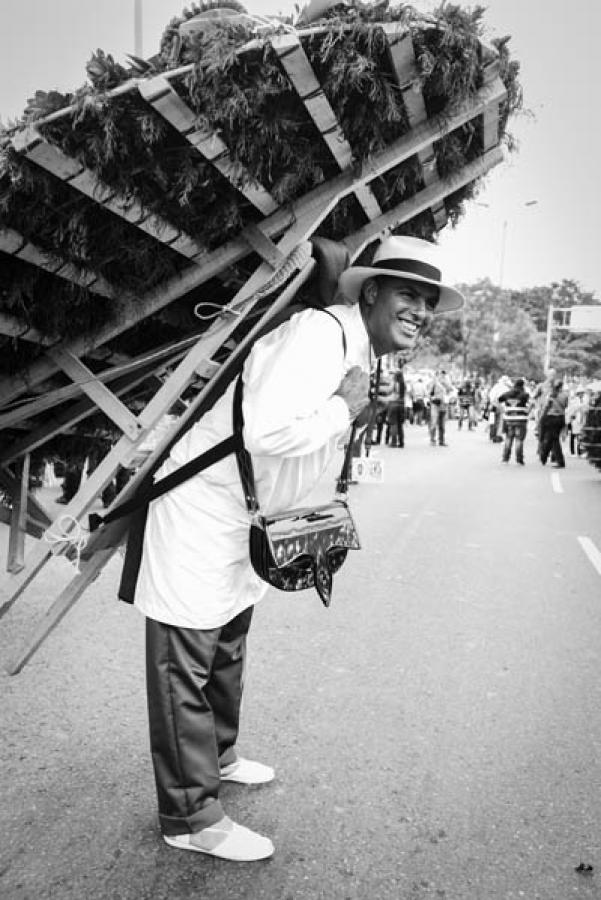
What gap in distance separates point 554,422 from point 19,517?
1338cm

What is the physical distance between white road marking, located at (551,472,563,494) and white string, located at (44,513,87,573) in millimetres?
10070

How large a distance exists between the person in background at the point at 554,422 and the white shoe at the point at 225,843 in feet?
46.0

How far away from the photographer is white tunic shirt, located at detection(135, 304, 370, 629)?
213 cm

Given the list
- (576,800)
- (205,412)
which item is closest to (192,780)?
(205,412)

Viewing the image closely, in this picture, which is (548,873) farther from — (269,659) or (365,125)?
(365,125)

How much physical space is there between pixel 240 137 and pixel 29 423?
1.73 meters

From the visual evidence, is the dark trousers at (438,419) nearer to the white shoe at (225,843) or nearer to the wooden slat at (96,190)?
the wooden slat at (96,190)

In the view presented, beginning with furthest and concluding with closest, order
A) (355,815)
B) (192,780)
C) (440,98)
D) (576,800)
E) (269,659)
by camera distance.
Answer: (269,659) → (576,800) → (355,815) → (440,98) → (192,780)

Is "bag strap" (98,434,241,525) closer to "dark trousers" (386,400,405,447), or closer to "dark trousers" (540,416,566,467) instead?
"dark trousers" (540,416,566,467)

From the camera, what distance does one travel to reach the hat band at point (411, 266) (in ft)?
7.86

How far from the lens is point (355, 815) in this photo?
265 centimetres

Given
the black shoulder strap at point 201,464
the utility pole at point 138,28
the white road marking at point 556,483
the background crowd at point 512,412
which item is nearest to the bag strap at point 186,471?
the black shoulder strap at point 201,464

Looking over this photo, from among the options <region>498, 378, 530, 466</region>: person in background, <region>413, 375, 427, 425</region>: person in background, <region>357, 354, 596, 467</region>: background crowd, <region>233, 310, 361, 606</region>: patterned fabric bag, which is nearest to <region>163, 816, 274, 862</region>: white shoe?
<region>233, 310, 361, 606</region>: patterned fabric bag

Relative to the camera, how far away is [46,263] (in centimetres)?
256
